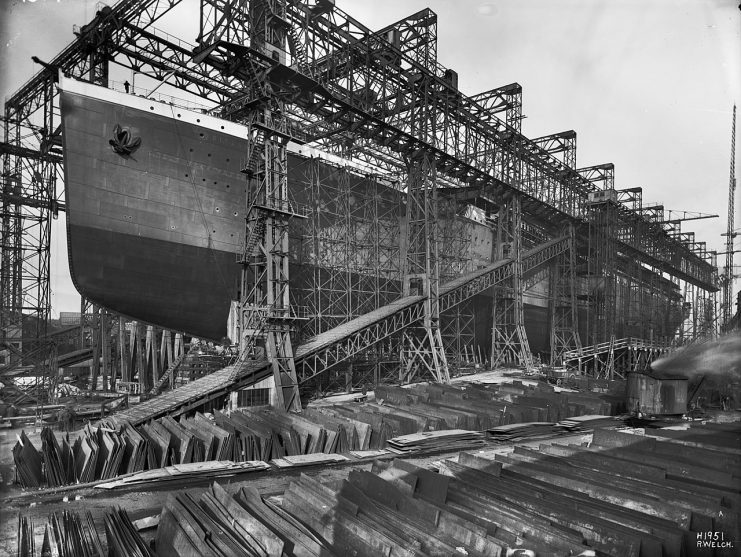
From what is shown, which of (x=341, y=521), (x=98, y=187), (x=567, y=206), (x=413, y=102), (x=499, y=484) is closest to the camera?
(x=341, y=521)

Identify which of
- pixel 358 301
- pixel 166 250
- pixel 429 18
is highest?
pixel 429 18

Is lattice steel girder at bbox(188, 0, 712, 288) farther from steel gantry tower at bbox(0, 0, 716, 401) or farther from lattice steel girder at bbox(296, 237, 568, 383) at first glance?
lattice steel girder at bbox(296, 237, 568, 383)

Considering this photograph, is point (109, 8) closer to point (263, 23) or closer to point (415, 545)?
point (263, 23)

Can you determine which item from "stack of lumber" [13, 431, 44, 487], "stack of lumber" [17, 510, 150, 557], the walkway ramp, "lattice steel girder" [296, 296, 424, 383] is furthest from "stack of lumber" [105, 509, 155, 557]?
"lattice steel girder" [296, 296, 424, 383]

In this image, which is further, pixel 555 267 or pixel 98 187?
A: pixel 555 267

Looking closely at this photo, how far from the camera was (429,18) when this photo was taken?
96.5ft

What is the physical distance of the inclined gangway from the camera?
55.1 feet

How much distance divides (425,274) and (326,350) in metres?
8.24

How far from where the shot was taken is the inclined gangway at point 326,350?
1680cm

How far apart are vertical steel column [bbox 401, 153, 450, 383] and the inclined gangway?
2.43ft

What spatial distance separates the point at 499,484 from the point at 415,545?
9.51 feet

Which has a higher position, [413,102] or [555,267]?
[413,102]

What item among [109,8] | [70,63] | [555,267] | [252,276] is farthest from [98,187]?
[555,267]

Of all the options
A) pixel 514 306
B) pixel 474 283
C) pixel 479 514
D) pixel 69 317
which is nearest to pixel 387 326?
pixel 474 283
